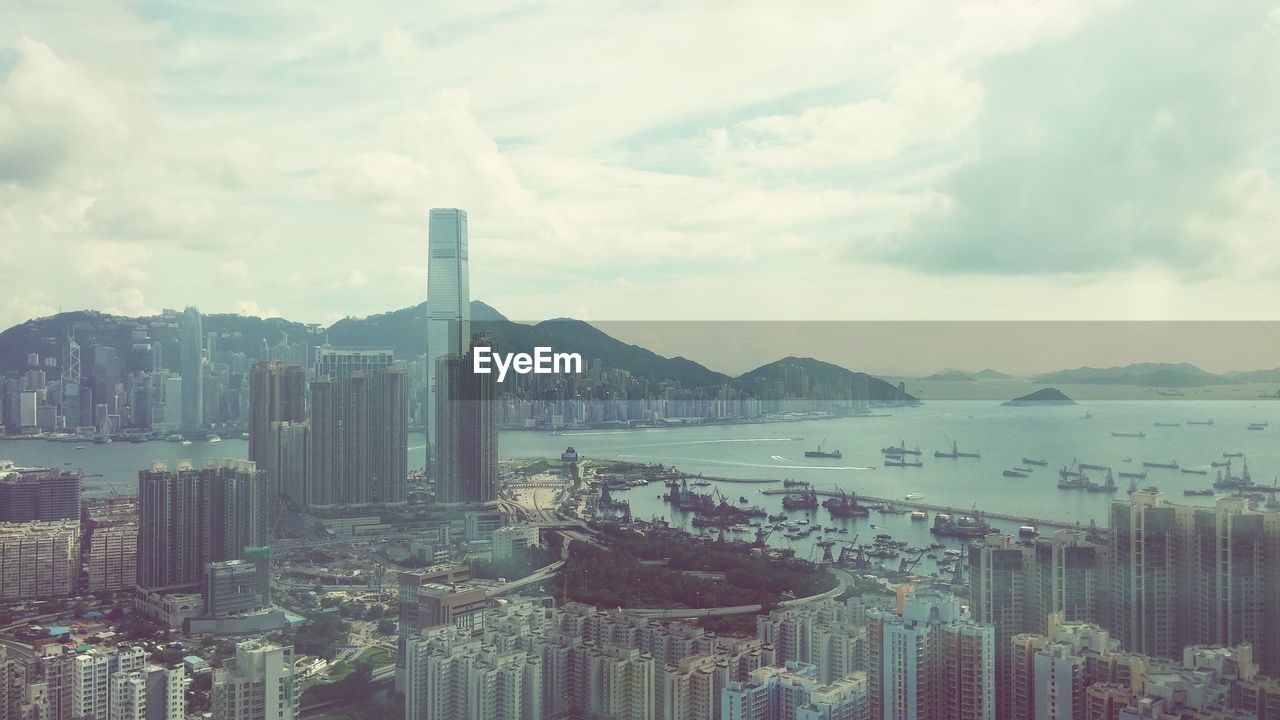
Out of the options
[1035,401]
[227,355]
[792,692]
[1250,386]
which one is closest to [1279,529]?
[1250,386]

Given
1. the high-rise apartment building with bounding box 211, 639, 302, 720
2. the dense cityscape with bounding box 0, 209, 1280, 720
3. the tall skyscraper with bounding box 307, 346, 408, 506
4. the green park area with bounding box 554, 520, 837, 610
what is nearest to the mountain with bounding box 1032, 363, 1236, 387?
the dense cityscape with bounding box 0, 209, 1280, 720

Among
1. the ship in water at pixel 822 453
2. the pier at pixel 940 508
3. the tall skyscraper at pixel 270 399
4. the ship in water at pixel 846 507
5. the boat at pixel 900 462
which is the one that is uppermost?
the tall skyscraper at pixel 270 399

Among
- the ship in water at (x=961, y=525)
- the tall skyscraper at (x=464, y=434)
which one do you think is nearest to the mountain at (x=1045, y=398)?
the ship in water at (x=961, y=525)

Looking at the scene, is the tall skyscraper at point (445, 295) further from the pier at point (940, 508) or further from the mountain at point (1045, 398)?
the mountain at point (1045, 398)

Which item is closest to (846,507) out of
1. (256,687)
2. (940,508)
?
(940,508)

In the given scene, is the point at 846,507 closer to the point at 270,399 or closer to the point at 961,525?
the point at 961,525

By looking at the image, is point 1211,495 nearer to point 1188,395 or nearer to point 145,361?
point 1188,395
